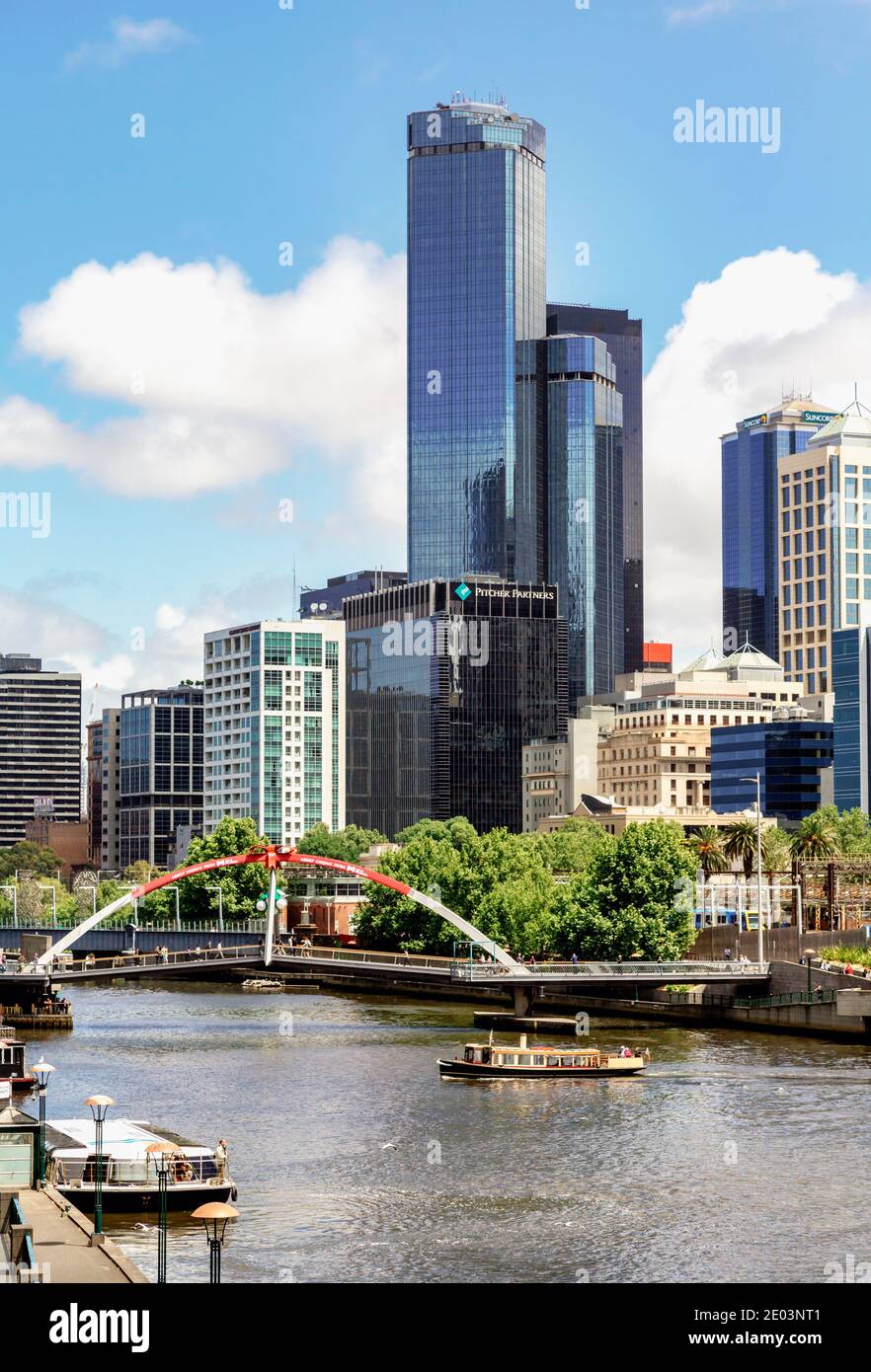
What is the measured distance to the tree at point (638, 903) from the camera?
134m

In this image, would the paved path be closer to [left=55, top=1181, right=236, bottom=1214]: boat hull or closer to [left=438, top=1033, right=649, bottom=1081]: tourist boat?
[left=55, top=1181, right=236, bottom=1214]: boat hull

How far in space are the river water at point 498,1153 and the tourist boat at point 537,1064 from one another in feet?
4.53

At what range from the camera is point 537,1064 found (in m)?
96.4

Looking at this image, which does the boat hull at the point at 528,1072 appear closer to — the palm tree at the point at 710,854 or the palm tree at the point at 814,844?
the palm tree at the point at 814,844

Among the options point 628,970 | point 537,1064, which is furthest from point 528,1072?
point 628,970

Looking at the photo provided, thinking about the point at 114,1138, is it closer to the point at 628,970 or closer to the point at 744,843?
the point at 628,970

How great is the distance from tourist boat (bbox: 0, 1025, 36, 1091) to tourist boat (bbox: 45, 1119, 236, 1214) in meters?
23.3

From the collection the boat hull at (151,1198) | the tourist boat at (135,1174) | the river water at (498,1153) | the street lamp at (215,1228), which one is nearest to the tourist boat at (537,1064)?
the river water at (498,1153)

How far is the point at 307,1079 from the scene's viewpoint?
93.6 m
